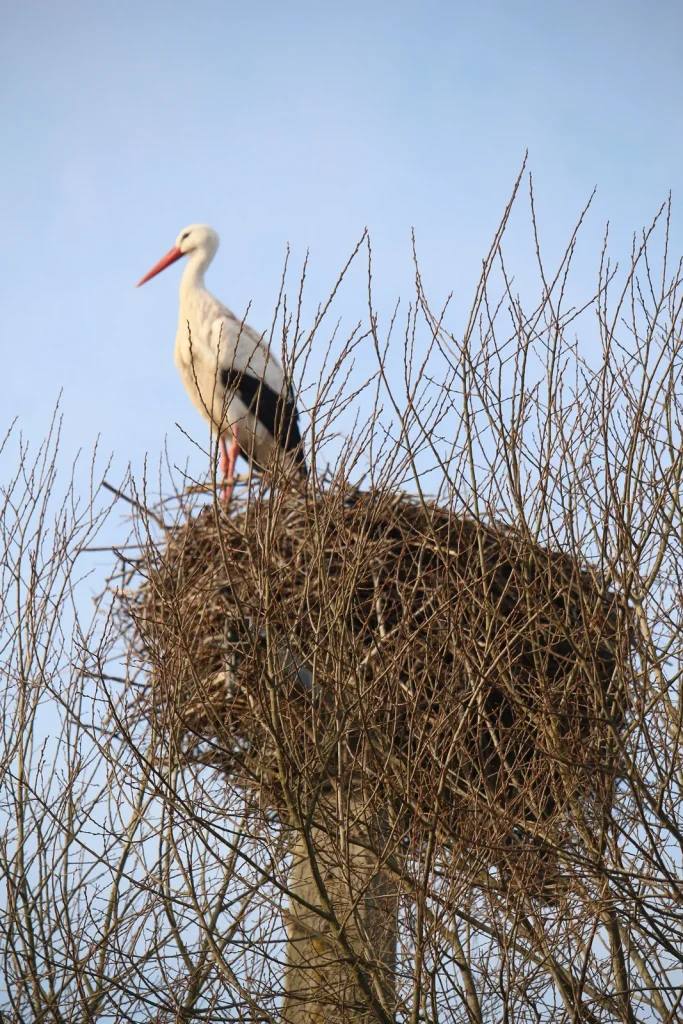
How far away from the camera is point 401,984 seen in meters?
3.01

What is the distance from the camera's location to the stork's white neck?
8.52 metres

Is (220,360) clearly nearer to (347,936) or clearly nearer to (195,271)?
(195,271)

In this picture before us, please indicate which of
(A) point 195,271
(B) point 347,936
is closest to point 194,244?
(A) point 195,271

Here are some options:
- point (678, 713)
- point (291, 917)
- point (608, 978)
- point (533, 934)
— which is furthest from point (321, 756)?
point (608, 978)

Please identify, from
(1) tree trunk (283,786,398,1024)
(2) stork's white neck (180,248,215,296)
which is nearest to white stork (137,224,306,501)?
(2) stork's white neck (180,248,215,296)

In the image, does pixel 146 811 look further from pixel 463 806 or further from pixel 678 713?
pixel 678 713

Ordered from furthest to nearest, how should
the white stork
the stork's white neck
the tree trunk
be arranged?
1. the stork's white neck
2. the white stork
3. the tree trunk

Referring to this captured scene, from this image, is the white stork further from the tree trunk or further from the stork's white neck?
the tree trunk

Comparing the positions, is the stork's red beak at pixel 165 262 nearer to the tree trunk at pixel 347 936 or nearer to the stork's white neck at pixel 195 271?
the stork's white neck at pixel 195 271

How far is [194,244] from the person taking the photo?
896 cm

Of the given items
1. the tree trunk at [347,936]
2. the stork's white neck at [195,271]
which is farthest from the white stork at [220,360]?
the tree trunk at [347,936]

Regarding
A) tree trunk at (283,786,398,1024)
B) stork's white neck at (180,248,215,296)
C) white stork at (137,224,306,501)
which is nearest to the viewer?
tree trunk at (283,786,398,1024)

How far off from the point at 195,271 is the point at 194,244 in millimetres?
409

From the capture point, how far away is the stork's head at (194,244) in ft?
29.1
